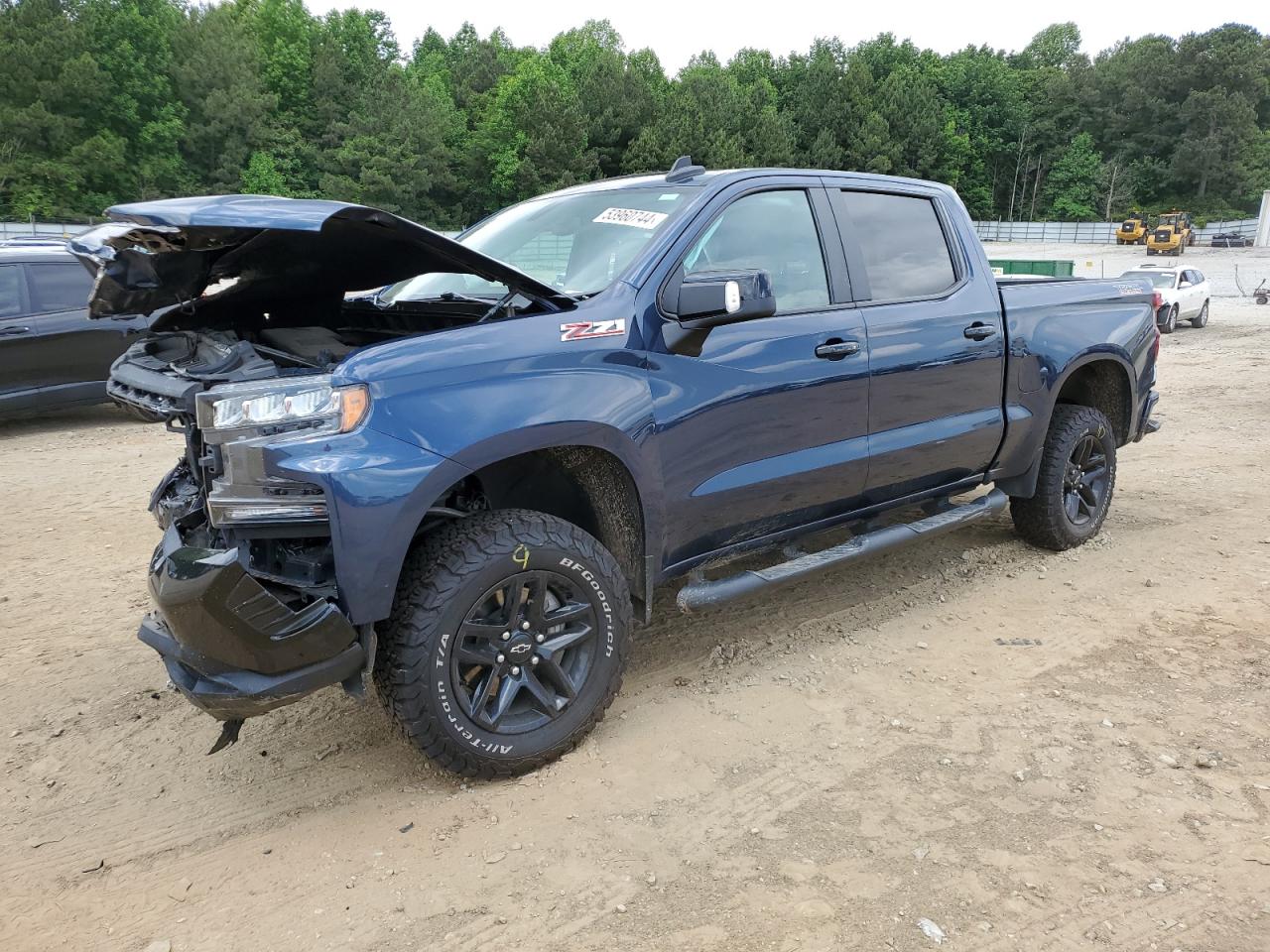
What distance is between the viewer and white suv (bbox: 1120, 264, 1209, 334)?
1878 centimetres

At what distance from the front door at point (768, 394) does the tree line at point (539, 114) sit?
51.6 m

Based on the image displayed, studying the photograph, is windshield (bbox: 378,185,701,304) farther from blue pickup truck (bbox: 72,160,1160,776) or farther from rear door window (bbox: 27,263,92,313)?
rear door window (bbox: 27,263,92,313)

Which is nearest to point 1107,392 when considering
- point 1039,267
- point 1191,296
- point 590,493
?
point 590,493

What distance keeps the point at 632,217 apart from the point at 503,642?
1.76m

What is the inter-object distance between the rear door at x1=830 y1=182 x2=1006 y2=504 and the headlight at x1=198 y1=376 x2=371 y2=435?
2255mm

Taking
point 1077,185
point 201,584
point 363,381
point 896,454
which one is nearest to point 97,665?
point 201,584

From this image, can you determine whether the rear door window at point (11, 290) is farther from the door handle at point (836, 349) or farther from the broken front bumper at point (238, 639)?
the door handle at point (836, 349)

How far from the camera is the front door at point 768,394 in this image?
3.38 meters

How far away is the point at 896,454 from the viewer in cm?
414

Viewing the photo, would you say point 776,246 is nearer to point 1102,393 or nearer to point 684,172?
point 684,172

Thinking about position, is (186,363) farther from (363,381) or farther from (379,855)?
(379,855)

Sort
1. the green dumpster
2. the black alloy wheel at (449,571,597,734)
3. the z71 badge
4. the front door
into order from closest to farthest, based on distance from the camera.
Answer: the black alloy wheel at (449,571,597,734) < the z71 badge < the front door < the green dumpster

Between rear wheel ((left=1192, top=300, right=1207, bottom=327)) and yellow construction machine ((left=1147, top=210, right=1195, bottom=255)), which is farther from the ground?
yellow construction machine ((left=1147, top=210, right=1195, bottom=255))

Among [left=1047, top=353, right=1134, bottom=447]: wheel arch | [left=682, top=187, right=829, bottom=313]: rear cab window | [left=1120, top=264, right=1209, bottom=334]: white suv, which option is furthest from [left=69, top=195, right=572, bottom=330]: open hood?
[left=1120, top=264, right=1209, bottom=334]: white suv
